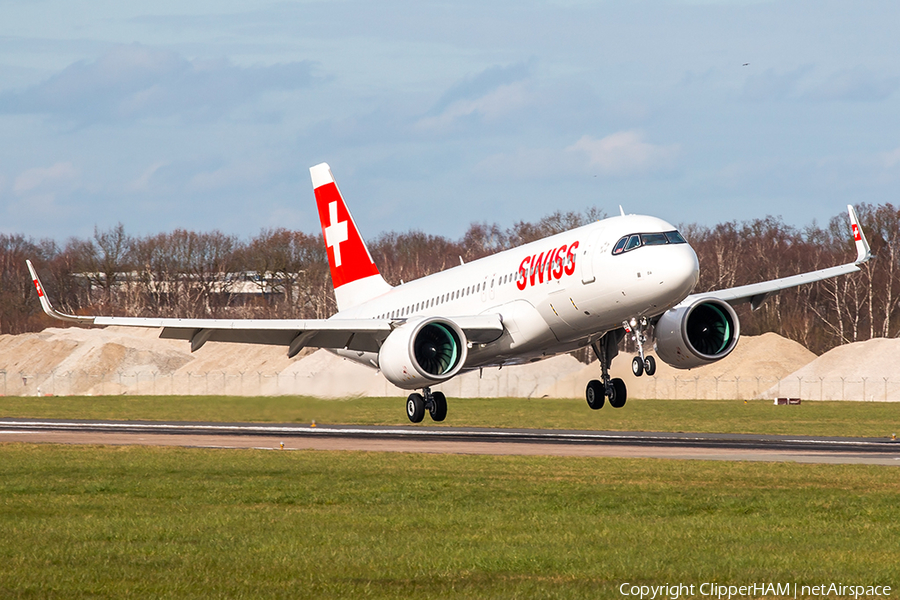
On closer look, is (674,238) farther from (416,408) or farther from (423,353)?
(416,408)

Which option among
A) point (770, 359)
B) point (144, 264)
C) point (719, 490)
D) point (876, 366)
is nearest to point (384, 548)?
point (719, 490)

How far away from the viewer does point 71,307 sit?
136625mm

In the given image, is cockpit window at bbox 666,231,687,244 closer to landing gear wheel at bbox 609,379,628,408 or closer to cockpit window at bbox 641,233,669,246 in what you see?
cockpit window at bbox 641,233,669,246

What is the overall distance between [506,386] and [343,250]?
102 ft

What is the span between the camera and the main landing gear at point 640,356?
3284 cm

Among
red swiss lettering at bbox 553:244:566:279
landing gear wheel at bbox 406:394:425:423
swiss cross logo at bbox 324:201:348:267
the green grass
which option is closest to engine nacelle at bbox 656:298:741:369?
red swiss lettering at bbox 553:244:566:279

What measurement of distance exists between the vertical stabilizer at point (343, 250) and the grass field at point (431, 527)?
19.9 metres

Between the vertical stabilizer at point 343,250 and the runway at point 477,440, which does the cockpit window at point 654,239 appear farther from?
the vertical stabilizer at point 343,250

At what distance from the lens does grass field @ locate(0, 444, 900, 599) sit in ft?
48.0

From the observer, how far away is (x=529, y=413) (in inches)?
2406

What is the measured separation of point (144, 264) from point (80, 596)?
418 feet

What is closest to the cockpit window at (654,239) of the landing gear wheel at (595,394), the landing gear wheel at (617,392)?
the landing gear wheel at (617,392)

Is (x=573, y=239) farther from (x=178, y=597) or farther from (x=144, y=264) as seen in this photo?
(x=144, y=264)

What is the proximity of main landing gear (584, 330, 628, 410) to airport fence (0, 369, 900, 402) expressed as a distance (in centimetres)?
2161
